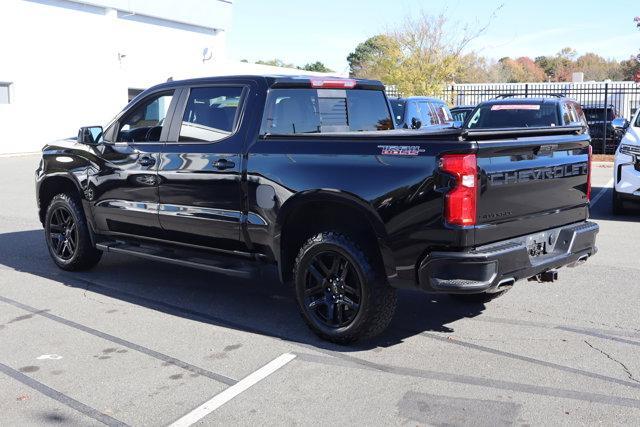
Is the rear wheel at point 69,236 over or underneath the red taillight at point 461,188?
underneath

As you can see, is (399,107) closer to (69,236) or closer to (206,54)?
(69,236)

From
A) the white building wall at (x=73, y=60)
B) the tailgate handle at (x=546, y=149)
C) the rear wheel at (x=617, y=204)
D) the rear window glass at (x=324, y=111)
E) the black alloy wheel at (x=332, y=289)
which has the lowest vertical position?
the rear wheel at (x=617, y=204)

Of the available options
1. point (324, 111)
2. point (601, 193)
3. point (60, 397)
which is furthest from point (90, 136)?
point (601, 193)

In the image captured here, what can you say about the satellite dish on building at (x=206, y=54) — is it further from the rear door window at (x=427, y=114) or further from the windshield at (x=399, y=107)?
the windshield at (x=399, y=107)

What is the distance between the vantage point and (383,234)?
196 inches

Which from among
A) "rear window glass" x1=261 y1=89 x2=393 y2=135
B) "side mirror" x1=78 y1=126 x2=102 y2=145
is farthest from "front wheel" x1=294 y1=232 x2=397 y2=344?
"side mirror" x1=78 y1=126 x2=102 y2=145

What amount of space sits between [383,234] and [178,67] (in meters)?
34.8

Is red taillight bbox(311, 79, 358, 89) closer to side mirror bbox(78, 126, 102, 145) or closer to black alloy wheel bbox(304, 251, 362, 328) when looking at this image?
black alloy wheel bbox(304, 251, 362, 328)

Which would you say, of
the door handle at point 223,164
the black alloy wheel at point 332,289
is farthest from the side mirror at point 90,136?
the black alloy wheel at point 332,289

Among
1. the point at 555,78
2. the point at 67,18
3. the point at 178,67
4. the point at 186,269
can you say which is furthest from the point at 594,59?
the point at 186,269

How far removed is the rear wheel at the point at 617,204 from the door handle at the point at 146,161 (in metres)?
7.61

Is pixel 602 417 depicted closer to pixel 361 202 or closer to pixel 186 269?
pixel 361 202

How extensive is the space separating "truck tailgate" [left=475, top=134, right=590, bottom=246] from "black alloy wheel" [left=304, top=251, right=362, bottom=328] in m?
1.02

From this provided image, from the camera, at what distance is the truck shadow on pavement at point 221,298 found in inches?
228
